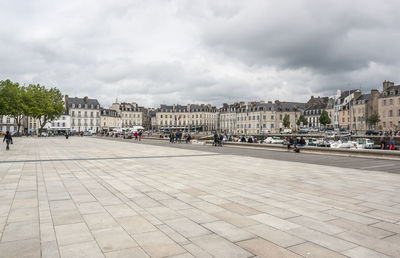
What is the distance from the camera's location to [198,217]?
5.10 meters

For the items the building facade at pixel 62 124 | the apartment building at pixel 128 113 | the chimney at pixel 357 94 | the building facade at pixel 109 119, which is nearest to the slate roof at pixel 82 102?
the building facade at pixel 109 119

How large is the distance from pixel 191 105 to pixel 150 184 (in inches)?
4494

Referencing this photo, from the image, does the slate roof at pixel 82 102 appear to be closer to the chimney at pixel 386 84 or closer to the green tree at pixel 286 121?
the green tree at pixel 286 121

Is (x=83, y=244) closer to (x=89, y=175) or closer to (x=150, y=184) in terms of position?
(x=150, y=184)

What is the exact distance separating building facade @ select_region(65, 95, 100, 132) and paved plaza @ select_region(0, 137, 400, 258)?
95268mm

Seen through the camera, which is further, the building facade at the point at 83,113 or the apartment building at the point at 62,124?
the building facade at the point at 83,113

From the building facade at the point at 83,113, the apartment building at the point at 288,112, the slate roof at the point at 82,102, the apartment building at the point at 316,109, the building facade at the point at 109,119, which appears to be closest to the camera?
the apartment building at the point at 316,109

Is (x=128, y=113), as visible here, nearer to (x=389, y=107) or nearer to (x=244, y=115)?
(x=244, y=115)

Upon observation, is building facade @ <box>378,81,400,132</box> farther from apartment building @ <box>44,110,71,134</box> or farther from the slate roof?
apartment building @ <box>44,110,71,134</box>

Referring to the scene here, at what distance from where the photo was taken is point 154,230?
4418 mm

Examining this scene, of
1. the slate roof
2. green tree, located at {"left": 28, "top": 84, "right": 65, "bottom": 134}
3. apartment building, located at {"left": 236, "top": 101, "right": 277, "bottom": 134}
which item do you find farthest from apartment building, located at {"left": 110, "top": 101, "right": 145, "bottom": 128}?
green tree, located at {"left": 28, "top": 84, "right": 65, "bottom": 134}

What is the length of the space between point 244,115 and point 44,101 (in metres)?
65.7

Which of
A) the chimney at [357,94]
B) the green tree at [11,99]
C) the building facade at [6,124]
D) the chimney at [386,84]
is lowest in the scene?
the building facade at [6,124]

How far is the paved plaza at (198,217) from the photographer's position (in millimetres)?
3752
